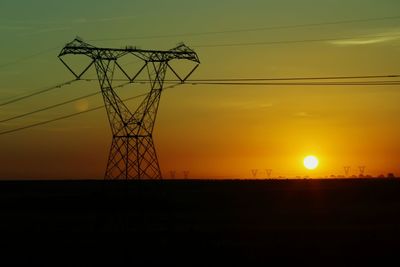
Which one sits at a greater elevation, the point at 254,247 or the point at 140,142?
the point at 140,142

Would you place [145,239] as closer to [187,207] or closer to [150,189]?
[187,207]

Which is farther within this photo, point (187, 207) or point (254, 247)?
point (187, 207)

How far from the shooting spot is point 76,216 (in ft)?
257

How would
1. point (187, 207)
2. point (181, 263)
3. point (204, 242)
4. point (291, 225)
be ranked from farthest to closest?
point (187, 207), point (291, 225), point (204, 242), point (181, 263)

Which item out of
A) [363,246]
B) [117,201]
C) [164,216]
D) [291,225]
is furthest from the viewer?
[117,201]

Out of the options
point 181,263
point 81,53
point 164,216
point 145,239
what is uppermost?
point 81,53

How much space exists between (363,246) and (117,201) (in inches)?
1671

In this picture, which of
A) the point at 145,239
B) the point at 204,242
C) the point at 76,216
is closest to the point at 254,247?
the point at 204,242

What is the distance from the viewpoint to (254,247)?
46125mm

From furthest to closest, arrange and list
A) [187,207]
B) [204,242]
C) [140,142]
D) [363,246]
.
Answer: [187,207] < [140,142] < [204,242] < [363,246]

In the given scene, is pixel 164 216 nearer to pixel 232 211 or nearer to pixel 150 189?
pixel 232 211

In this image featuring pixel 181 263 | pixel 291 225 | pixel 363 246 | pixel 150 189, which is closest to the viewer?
pixel 181 263

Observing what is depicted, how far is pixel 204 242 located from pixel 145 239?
14.4 feet

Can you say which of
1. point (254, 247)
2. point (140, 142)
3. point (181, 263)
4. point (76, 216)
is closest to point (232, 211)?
point (76, 216)
